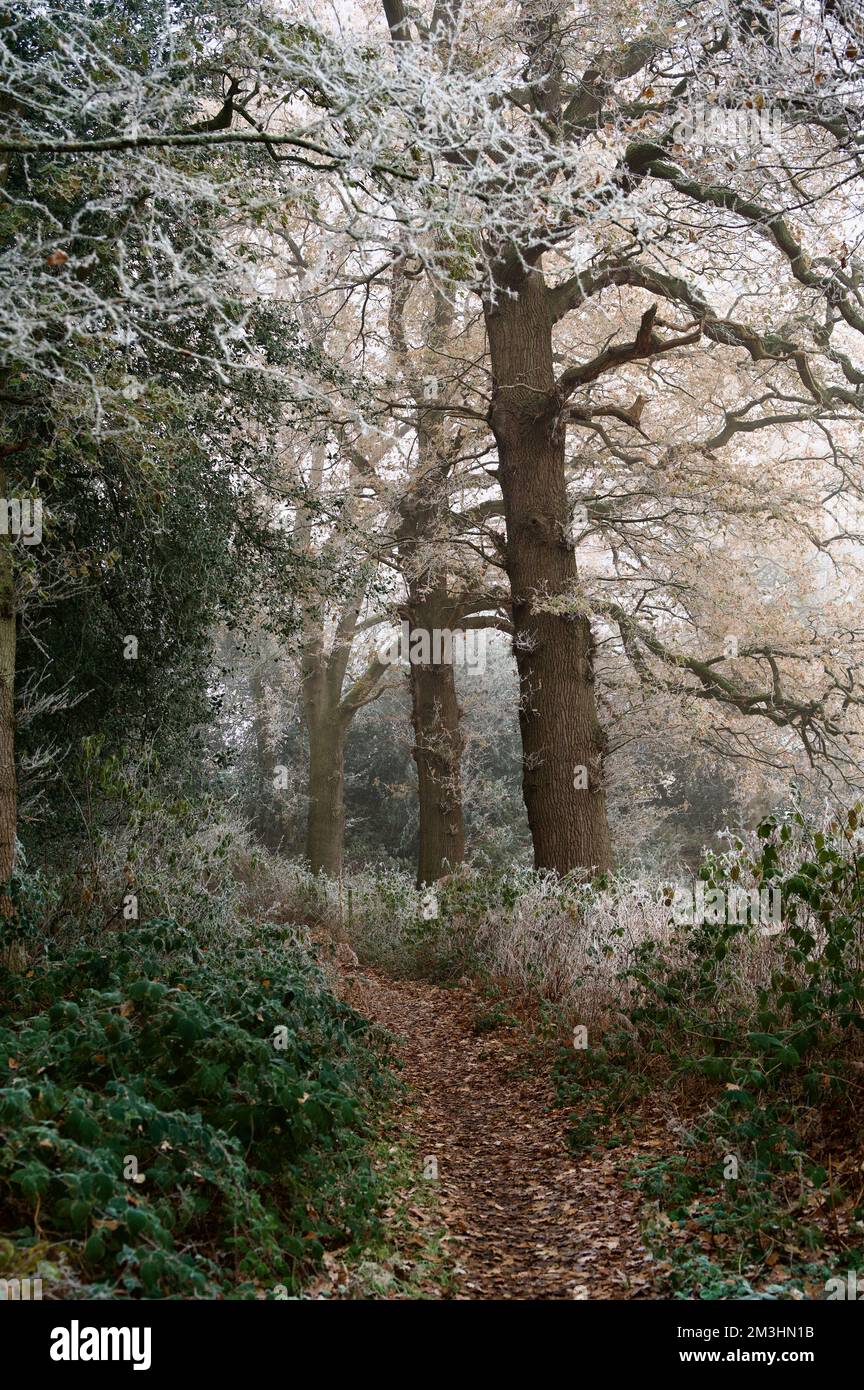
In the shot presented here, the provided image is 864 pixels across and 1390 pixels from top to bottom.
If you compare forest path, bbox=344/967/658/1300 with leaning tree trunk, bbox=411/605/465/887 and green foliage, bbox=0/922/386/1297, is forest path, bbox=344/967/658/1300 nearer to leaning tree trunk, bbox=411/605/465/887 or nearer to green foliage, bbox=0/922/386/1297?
green foliage, bbox=0/922/386/1297

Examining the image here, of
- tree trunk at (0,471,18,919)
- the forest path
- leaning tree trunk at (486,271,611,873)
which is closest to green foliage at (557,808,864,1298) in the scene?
the forest path

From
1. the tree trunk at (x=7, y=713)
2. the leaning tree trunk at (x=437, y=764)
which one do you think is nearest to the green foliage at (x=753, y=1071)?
the tree trunk at (x=7, y=713)

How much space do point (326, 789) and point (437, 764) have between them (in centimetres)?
427

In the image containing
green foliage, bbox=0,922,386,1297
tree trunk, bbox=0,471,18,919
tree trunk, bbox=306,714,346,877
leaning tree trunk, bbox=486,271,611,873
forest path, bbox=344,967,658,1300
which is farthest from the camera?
tree trunk, bbox=306,714,346,877

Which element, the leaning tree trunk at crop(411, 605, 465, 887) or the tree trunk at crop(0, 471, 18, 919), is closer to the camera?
the tree trunk at crop(0, 471, 18, 919)

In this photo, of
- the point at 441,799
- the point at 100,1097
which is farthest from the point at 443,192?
the point at 441,799

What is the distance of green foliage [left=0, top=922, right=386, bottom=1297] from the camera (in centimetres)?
327

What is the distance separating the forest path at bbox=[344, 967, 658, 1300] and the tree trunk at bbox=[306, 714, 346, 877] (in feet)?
32.8

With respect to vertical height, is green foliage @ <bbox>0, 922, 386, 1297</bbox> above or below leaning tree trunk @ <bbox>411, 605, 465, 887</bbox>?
below

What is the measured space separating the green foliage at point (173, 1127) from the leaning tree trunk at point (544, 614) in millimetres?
5273

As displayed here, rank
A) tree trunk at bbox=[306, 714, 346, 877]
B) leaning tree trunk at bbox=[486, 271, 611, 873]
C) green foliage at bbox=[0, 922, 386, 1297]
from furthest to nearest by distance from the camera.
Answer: tree trunk at bbox=[306, 714, 346, 877] → leaning tree trunk at bbox=[486, 271, 611, 873] → green foliage at bbox=[0, 922, 386, 1297]

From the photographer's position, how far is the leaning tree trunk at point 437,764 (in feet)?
49.7

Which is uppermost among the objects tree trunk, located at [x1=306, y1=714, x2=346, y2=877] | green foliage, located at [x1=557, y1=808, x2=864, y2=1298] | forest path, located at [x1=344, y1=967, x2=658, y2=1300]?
tree trunk, located at [x1=306, y1=714, x2=346, y2=877]

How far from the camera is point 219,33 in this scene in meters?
6.98
